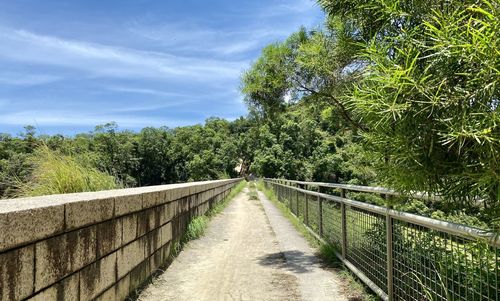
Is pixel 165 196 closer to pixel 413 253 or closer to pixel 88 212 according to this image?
pixel 88 212

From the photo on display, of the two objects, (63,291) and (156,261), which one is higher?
(63,291)

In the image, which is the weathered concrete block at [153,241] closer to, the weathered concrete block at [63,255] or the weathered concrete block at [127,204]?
the weathered concrete block at [127,204]

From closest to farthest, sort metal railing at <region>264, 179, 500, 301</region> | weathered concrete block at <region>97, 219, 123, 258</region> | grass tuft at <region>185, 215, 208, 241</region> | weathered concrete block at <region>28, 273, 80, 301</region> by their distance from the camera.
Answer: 1. metal railing at <region>264, 179, 500, 301</region>
2. weathered concrete block at <region>28, 273, 80, 301</region>
3. weathered concrete block at <region>97, 219, 123, 258</region>
4. grass tuft at <region>185, 215, 208, 241</region>

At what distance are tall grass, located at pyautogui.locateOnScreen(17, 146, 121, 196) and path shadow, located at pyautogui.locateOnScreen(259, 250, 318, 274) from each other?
9.55 ft

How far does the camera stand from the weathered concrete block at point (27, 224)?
2373mm

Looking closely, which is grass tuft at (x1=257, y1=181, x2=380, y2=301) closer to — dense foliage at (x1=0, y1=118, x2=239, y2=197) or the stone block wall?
the stone block wall

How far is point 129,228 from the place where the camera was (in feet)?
15.4

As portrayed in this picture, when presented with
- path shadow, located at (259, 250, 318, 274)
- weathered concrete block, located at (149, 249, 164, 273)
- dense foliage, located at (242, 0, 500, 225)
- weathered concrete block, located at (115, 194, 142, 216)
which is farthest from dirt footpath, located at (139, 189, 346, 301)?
dense foliage, located at (242, 0, 500, 225)

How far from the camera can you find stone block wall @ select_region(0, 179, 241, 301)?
8.18 feet

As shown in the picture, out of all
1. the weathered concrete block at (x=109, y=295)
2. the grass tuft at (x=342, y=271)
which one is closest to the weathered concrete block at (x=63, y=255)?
the weathered concrete block at (x=109, y=295)

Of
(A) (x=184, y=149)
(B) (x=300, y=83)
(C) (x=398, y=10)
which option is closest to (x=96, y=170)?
(B) (x=300, y=83)

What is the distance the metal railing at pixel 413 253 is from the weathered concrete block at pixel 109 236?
2.47 metres

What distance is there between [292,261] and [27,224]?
16.9 feet

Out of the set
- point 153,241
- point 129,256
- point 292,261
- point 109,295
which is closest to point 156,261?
point 153,241
